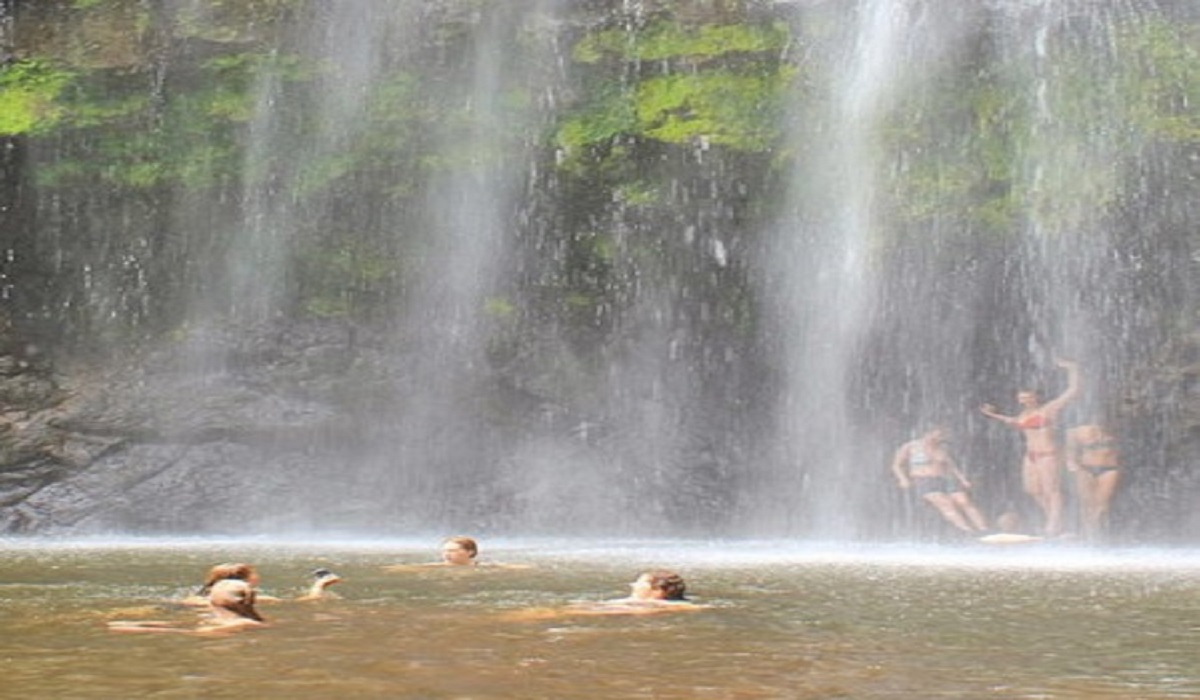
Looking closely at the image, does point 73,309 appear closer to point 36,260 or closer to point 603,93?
point 36,260

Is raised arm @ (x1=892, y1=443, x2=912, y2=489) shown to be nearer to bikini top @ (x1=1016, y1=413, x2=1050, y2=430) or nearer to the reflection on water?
bikini top @ (x1=1016, y1=413, x2=1050, y2=430)

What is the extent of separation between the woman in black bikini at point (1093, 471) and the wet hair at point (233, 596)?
38.4 feet

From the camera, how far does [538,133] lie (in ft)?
62.3

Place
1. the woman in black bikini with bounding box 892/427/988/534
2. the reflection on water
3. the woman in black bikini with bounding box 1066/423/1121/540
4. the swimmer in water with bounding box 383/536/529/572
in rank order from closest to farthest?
the reflection on water < the swimmer in water with bounding box 383/536/529/572 < the woman in black bikini with bounding box 1066/423/1121/540 < the woman in black bikini with bounding box 892/427/988/534

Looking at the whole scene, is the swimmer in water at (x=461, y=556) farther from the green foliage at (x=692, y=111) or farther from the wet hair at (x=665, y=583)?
the green foliage at (x=692, y=111)

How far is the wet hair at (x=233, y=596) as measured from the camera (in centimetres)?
694

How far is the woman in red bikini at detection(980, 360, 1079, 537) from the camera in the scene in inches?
659

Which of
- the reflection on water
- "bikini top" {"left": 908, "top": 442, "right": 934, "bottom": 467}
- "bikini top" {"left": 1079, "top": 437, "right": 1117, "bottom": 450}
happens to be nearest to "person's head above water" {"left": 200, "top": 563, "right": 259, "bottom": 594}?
the reflection on water

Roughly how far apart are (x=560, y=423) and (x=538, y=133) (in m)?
3.66

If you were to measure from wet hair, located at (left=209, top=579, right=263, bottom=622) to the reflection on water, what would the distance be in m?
0.19

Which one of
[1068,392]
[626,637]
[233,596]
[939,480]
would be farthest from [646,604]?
[1068,392]

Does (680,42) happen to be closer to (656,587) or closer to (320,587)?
(320,587)

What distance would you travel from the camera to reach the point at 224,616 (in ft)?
22.9

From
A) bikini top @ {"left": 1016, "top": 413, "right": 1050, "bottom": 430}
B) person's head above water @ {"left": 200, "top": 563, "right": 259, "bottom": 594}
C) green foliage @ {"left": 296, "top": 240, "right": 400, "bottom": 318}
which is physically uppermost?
green foliage @ {"left": 296, "top": 240, "right": 400, "bottom": 318}
